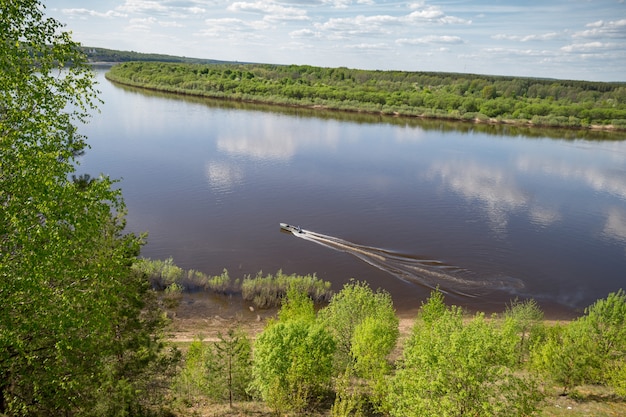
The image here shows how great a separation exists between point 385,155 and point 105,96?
286ft

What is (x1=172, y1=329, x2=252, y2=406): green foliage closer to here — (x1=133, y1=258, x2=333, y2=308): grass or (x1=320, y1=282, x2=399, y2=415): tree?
(x1=320, y1=282, x2=399, y2=415): tree

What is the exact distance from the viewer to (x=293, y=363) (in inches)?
706

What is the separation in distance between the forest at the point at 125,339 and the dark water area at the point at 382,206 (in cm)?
1350

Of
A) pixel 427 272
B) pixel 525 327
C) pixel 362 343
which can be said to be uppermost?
pixel 362 343

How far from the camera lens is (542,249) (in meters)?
45.6

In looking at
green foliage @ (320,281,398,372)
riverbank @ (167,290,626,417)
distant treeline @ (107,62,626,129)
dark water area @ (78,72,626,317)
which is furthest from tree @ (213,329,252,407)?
distant treeline @ (107,62,626,129)

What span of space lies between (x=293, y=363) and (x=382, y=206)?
37.3 meters

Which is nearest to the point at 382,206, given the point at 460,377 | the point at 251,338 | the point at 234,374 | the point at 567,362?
the point at 251,338

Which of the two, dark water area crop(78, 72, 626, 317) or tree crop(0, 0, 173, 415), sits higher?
tree crop(0, 0, 173, 415)

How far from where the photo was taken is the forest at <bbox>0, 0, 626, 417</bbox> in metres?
9.80

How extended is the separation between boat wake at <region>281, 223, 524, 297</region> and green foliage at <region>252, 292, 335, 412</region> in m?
20.0

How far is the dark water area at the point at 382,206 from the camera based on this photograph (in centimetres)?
3969

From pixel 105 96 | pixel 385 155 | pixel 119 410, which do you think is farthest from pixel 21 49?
pixel 105 96

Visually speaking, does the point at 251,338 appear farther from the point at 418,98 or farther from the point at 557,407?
the point at 418,98
